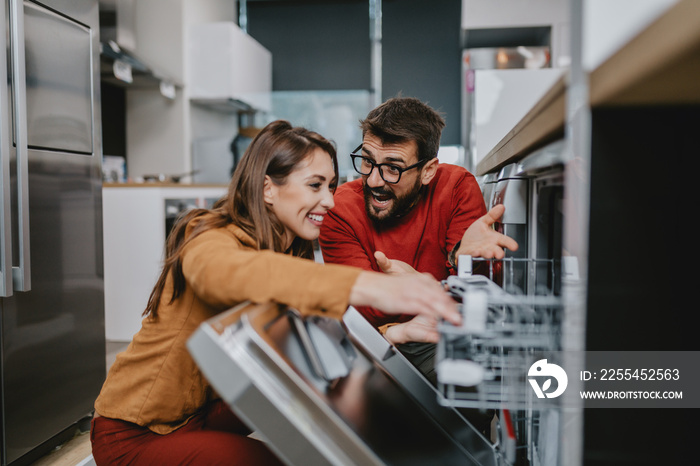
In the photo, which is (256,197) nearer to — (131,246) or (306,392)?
(306,392)

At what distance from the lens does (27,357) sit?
1.82 m

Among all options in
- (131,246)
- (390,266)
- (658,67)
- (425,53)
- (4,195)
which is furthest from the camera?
(425,53)

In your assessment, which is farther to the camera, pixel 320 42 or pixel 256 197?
pixel 320 42

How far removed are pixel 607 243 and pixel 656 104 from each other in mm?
156

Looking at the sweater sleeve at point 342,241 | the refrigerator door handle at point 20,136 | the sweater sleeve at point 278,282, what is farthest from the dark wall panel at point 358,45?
the sweater sleeve at point 278,282

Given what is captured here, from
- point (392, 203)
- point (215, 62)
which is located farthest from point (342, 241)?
point (215, 62)

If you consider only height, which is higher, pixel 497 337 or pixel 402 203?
pixel 402 203

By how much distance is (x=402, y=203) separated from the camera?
5.51 feet

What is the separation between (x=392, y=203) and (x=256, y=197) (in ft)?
1.93

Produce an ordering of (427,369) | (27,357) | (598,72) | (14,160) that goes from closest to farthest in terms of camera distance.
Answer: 1. (598,72)
2. (427,369)
3. (14,160)
4. (27,357)

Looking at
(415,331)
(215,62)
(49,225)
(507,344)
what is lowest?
(415,331)

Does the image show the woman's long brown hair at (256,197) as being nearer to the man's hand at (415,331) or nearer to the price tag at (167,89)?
the man's hand at (415,331)

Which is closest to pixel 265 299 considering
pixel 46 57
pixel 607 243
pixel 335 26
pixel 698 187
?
pixel 607 243

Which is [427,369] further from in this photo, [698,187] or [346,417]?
[698,187]
